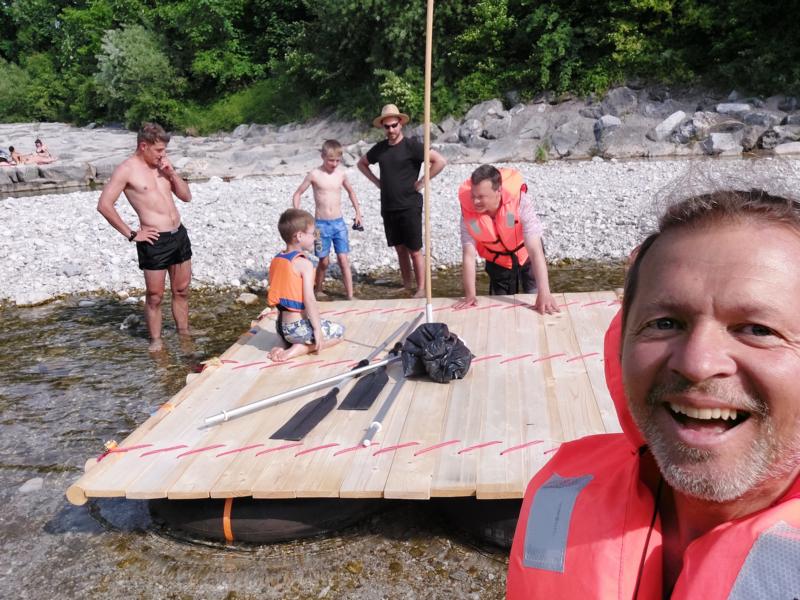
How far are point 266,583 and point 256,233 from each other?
30.1ft

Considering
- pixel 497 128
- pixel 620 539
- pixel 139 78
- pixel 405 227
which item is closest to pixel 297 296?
pixel 405 227

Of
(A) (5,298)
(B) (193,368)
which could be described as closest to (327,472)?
(B) (193,368)

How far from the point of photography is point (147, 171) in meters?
7.23

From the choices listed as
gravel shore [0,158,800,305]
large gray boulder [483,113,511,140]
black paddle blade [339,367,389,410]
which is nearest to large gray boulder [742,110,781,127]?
gravel shore [0,158,800,305]

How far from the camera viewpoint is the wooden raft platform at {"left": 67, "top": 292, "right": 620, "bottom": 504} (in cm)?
393

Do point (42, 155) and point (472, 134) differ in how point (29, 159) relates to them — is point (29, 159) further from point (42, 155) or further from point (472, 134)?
point (472, 134)

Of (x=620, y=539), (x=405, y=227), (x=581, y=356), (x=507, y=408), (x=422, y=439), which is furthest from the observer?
(x=405, y=227)

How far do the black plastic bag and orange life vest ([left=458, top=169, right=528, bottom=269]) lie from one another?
176 centimetres

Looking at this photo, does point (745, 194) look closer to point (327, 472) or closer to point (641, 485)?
point (641, 485)

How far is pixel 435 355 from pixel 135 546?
7.62 ft

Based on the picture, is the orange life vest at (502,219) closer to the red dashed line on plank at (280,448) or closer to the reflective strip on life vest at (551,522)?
the red dashed line on plank at (280,448)

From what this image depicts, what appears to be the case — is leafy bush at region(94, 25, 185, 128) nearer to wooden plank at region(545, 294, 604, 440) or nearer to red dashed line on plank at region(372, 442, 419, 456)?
wooden plank at region(545, 294, 604, 440)

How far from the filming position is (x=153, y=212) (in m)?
7.31

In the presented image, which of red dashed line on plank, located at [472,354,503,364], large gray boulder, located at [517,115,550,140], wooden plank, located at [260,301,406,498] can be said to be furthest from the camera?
large gray boulder, located at [517,115,550,140]
